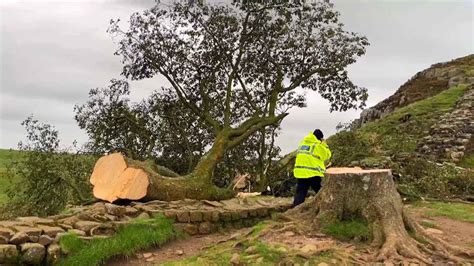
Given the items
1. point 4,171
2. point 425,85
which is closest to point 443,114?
point 425,85

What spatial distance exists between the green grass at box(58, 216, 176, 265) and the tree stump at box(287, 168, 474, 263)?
2.67 m

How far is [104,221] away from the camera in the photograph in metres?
8.73

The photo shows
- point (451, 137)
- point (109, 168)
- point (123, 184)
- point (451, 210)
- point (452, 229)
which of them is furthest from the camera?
point (451, 137)

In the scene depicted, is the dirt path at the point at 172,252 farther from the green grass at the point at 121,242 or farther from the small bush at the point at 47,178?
the small bush at the point at 47,178

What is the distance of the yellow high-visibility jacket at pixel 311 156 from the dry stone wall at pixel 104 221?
1.63 meters

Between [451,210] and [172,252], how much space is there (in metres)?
8.28

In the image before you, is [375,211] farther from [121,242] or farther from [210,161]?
[210,161]

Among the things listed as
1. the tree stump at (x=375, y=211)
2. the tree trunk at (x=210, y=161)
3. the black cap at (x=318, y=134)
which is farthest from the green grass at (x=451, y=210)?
the tree trunk at (x=210, y=161)

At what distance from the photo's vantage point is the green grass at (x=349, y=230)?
8258mm

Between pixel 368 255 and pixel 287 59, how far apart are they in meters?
12.5

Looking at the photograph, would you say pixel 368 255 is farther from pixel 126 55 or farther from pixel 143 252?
pixel 126 55

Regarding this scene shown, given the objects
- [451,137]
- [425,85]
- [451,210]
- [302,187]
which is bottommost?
[451,210]

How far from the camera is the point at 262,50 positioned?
19.0 metres

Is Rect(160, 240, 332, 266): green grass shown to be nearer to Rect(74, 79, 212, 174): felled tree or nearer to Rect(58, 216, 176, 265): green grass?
Rect(58, 216, 176, 265): green grass
